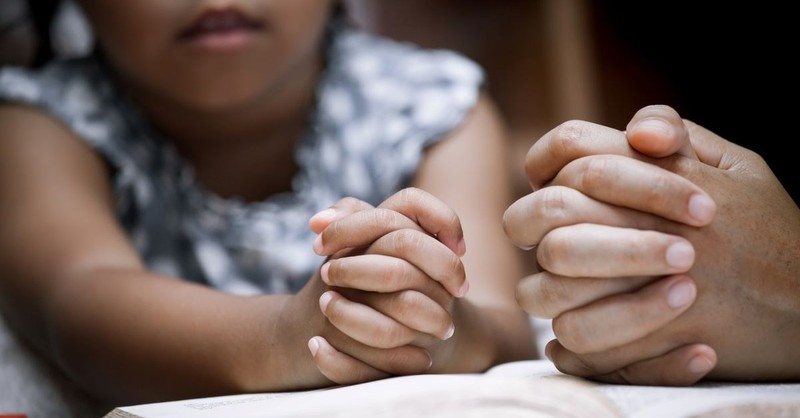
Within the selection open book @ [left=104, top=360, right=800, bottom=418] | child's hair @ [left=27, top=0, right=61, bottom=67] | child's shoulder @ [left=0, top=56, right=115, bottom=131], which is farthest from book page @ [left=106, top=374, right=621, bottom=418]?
child's hair @ [left=27, top=0, right=61, bottom=67]

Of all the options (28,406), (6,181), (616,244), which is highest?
(616,244)

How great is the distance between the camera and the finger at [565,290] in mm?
396

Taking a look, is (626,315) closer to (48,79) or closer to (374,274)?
(374,274)

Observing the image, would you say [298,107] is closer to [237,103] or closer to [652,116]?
[237,103]

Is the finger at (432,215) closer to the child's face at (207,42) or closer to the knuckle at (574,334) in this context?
the knuckle at (574,334)

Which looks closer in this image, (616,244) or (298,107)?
(616,244)

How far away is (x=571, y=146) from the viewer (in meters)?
0.42

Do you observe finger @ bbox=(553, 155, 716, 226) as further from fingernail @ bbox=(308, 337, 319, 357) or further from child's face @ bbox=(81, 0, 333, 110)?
child's face @ bbox=(81, 0, 333, 110)

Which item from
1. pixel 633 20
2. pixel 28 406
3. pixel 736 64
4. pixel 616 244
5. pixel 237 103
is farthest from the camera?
pixel 633 20

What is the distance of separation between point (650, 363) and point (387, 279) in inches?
5.1

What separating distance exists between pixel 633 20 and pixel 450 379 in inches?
38.0

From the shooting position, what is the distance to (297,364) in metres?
0.47

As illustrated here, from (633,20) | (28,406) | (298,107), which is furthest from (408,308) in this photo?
(633,20)

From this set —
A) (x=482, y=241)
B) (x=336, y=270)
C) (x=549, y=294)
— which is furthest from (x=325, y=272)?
(x=482, y=241)
